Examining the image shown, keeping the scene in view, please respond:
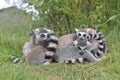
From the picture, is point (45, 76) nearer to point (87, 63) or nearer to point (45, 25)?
point (87, 63)

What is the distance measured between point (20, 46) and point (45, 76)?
4.14 ft

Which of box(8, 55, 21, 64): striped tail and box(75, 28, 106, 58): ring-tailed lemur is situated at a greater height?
box(75, 28, 106, 58): ring-tailed lemur

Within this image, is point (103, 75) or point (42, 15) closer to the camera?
point (103, 75)

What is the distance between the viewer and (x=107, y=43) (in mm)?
5707

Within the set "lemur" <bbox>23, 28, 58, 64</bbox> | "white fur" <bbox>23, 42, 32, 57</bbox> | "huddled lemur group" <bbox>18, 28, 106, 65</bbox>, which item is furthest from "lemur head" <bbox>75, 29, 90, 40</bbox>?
"white fur" <bbox>23, 42, 32, 57</bbox>

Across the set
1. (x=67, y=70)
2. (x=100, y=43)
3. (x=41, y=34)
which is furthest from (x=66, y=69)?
(x=100, y=43)

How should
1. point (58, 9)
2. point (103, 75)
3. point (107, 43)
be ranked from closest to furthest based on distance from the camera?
1. point (103, 75)
2. point (107, 43)
3. point (58, 9)

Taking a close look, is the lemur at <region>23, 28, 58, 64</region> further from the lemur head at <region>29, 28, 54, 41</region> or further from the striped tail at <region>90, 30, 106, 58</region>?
the striped tail at <region>90, 30, 106, 58</region>

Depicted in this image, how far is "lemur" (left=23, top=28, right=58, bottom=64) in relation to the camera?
520cm

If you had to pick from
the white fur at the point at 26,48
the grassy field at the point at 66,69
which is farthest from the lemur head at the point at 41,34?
the grassy field at the point at 66,69

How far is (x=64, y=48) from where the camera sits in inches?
209

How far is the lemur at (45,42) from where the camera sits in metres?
5.20

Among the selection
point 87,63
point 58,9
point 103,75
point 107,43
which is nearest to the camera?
point 103,75

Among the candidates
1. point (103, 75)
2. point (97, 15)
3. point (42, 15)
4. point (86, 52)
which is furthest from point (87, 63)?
point (42, 15)
